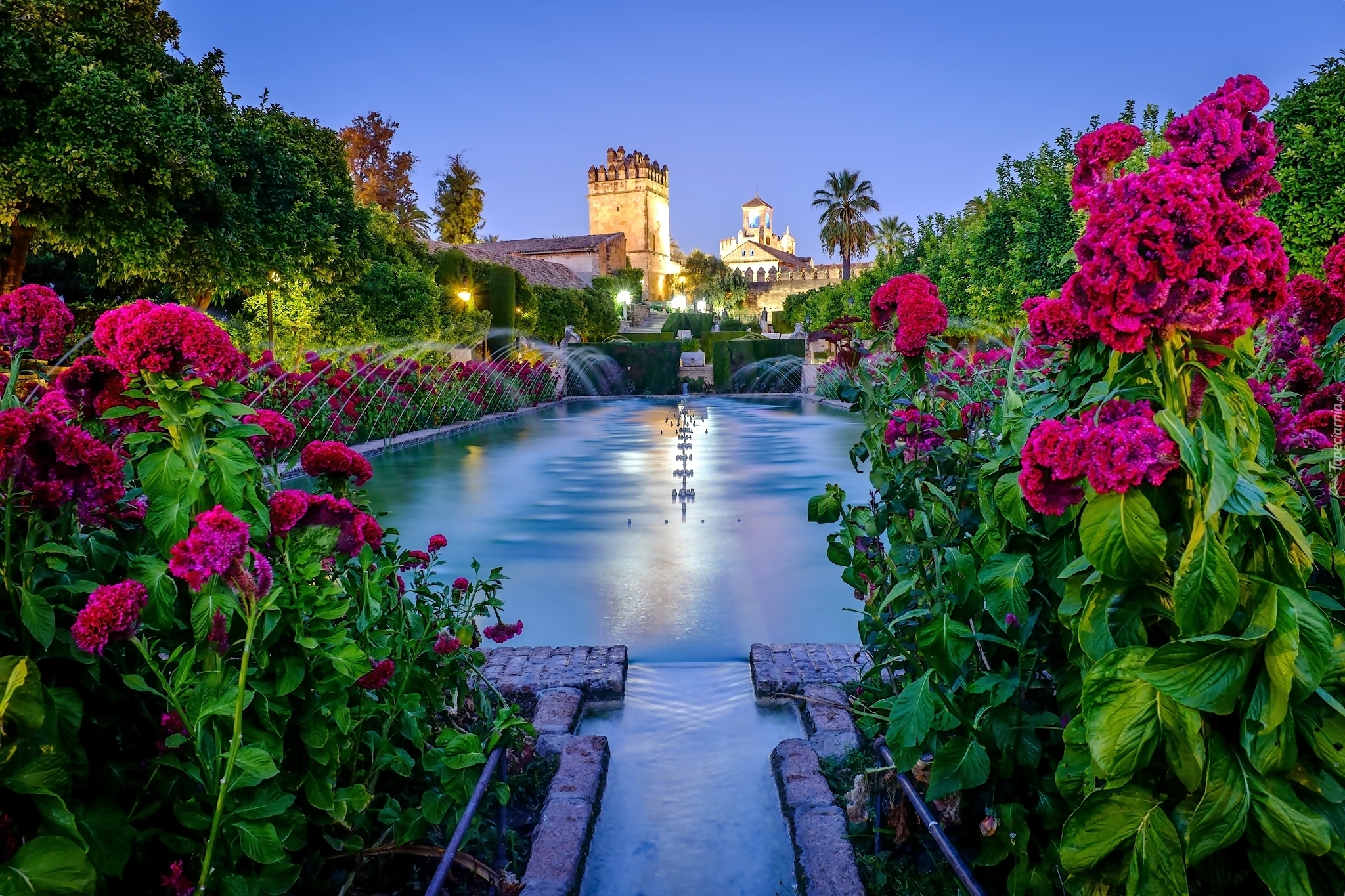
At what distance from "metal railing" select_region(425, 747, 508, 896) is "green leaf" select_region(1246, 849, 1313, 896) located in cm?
158

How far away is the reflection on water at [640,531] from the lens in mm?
4949

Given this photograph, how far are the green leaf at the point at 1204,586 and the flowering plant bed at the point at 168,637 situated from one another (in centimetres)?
152

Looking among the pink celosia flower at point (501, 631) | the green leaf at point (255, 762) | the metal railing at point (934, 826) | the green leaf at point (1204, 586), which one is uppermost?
the green leaf at point (1204, 586)

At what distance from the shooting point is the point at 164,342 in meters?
1.75

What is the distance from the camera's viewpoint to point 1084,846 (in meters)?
1.45

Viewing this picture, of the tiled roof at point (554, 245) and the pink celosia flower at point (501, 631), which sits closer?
the pink celosia flower at point (501, 631)

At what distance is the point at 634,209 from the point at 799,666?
264ft

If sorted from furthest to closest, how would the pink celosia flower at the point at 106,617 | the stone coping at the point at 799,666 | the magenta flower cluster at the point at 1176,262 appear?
the stone coping at the point at 799,666 < the pink celosia flower at the point at 106,617 < the magenta flower cluster at the point at 1176,262

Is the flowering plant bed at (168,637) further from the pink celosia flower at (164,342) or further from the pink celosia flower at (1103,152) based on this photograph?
the pink celosia flower at (1103,152)

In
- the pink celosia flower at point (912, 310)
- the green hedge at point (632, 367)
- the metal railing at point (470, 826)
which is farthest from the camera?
the green hedge at point (632, 367)

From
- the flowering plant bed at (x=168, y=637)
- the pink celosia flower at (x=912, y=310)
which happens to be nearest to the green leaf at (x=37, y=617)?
the flowering plant bed at (x=168, y=637)

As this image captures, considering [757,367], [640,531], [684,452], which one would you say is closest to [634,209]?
[757,367]

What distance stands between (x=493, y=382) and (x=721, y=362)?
12747 mm

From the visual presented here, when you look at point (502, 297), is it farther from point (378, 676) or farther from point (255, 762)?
point (255, 762)
